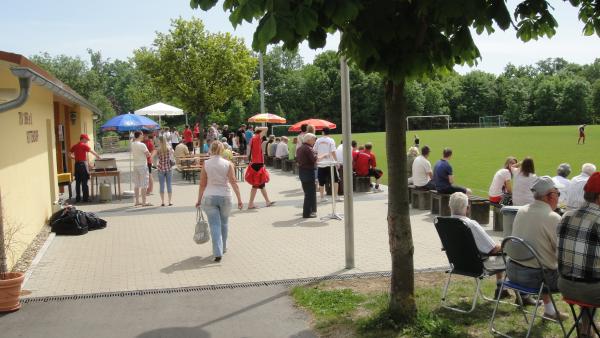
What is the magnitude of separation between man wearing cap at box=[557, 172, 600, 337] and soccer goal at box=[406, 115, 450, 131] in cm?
8624

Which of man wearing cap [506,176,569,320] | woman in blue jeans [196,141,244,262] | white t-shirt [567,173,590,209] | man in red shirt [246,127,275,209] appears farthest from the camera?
man in red shirt [246,127,275,209]

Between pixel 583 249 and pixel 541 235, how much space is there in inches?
29.6

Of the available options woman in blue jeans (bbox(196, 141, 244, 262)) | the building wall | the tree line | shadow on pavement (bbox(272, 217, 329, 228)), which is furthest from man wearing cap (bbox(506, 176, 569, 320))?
the tree line

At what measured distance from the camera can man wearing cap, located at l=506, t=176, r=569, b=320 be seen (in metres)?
5.65

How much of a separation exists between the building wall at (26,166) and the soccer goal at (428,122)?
7961cm

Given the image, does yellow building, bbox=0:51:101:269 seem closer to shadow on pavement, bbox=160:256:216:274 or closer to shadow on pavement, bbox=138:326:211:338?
shadow on pavement, bbox=160:256:216:274

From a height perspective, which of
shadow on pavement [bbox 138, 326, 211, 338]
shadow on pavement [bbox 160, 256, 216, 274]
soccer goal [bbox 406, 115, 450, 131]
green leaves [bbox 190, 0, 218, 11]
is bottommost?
shadow on pavement [bbox 138, 326, 211, 338]

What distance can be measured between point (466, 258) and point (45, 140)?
34.8ft

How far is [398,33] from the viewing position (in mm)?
5047

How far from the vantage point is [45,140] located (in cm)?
1361

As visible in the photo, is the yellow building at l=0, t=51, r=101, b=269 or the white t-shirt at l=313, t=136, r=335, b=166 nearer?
the yellow building at l=0, t=51, r=101, b=269

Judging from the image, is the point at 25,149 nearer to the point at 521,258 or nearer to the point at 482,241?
the point at 482,241

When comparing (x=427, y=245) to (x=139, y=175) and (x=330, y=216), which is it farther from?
(x=139, y=175)

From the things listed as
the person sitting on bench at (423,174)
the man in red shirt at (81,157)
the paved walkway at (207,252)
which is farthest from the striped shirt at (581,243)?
the man in red shirt at (81,157)
